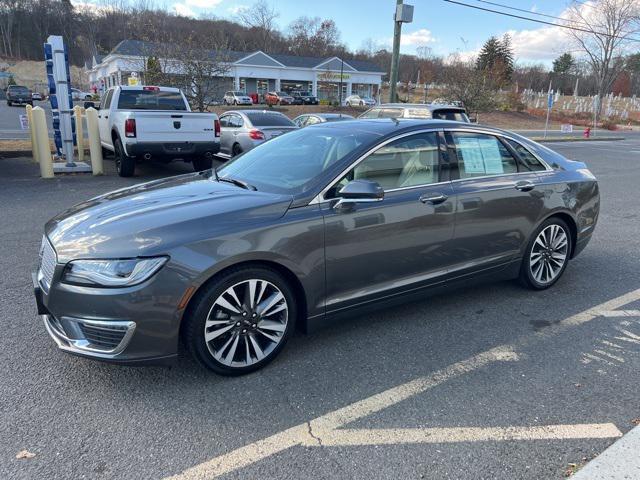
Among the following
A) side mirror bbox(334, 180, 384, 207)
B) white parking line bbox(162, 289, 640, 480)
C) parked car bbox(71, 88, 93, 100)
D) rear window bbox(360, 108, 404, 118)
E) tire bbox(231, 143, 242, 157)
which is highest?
parked car bbox(71, 88, 93, 100)

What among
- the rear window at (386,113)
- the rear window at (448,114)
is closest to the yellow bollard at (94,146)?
the rear window at (386,113)

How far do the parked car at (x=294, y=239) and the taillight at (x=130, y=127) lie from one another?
20.6 ft

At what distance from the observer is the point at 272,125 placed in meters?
12.2

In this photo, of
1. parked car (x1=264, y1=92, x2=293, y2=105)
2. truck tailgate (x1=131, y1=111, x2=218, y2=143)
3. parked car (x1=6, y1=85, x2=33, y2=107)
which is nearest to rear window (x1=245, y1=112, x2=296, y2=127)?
truck tailgate (x1=131, y1=111, x2=218, y2=143)

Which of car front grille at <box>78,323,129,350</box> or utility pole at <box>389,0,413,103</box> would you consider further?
utility pole at <box>389,0,413,103</box>

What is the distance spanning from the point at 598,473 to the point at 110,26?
100m

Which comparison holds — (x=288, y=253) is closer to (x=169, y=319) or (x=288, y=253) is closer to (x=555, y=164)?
(x=169, y=319)

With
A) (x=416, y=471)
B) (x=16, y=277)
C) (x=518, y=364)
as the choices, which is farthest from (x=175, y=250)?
(x=16, y=277)

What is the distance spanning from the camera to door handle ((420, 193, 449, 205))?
11.8 ft

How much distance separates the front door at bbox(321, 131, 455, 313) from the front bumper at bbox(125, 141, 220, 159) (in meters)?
7.32

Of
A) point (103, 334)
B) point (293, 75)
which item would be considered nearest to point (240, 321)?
point (103, 334)

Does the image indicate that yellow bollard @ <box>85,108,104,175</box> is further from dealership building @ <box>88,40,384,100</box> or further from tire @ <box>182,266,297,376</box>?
dealership building @ <box>88,40,384,100</box>

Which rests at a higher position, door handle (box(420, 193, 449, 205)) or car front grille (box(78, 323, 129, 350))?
door handle (box(420, 193, 449, 205))

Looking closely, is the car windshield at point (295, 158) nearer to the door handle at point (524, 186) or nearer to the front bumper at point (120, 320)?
the front bumper at point (120, 320)
